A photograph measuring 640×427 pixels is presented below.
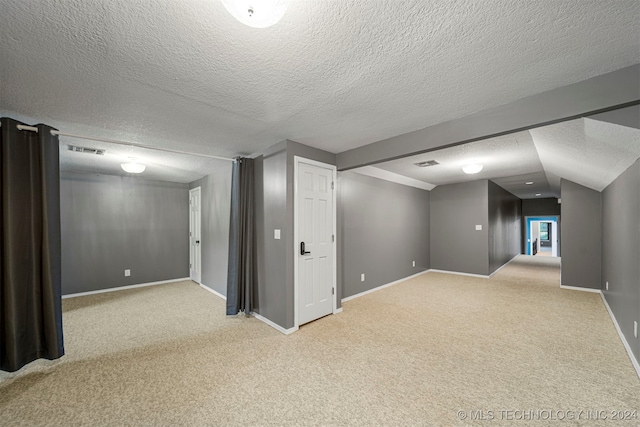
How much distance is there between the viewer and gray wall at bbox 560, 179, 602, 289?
4.76 meters

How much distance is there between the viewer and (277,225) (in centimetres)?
323

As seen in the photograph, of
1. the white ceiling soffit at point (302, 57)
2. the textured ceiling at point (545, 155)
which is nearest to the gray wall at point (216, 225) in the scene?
the white ceiling soffit at point (302, 57)

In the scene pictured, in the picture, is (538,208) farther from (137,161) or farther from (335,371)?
(137,161)

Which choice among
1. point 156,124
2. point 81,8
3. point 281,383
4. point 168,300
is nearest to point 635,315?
point 281,383

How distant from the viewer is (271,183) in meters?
3.33

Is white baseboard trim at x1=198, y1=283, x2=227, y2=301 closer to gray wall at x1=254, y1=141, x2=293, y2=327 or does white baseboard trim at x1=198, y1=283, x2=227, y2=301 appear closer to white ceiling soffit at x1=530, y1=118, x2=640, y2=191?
gray wall at x1=254, y1=141, x2=293, y2=327

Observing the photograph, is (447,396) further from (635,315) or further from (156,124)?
(156,124)

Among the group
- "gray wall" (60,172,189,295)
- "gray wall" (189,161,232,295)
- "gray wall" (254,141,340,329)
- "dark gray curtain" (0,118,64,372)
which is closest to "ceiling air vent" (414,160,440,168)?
"gray wall" (254,141,340,329)

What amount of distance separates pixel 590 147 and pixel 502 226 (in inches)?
217

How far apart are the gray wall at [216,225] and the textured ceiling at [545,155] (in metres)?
3.03

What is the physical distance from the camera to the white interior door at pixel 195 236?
5.51m

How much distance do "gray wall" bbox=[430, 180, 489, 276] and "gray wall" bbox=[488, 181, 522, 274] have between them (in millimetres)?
278

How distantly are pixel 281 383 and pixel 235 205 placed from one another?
7.80ft

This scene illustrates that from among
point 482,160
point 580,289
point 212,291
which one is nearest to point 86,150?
point 212,291
